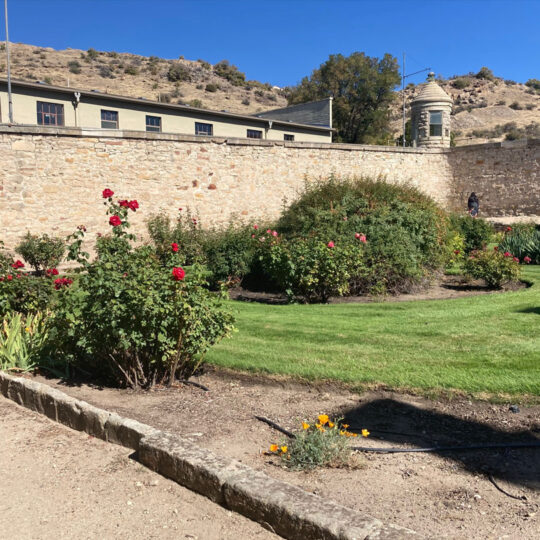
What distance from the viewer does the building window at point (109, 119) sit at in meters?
23.8

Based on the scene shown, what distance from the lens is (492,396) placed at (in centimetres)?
446

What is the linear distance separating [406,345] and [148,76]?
5414 cm

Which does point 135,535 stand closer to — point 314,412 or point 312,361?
point 314,412

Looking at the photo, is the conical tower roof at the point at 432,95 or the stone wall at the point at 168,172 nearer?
the stone wall at the point at 168,172

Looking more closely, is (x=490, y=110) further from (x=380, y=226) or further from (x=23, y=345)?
(x=23, y=345)

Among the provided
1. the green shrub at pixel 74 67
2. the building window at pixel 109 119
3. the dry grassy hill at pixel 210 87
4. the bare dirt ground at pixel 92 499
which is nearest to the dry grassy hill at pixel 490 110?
the dry grassy hill at pixel 210 87

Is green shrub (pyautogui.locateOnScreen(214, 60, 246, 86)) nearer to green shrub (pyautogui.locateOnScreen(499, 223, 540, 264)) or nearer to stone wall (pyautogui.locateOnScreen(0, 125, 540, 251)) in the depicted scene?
stone wall (pyautogui.locateOnScreen(0, 125, 540, 251))

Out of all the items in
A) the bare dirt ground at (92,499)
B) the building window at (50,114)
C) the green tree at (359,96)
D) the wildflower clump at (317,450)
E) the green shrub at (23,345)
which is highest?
the green tree at (359,96)

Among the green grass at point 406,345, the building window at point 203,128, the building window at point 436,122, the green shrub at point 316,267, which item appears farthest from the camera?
the building window at point 203,128

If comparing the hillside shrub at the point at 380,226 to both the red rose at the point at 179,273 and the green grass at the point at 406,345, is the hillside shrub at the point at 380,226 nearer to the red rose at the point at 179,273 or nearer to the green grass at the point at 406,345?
the green grass at the point at 406,345

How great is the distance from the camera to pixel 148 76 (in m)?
54.6

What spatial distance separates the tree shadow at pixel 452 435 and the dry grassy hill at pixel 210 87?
146ft

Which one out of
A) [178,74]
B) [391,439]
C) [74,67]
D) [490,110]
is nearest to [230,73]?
[178,74]

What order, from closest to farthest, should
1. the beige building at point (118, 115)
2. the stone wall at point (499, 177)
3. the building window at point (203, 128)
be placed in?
the beige building at point (118, 115), the stone wall at point (499, 177), the building window at point (203, 128)
